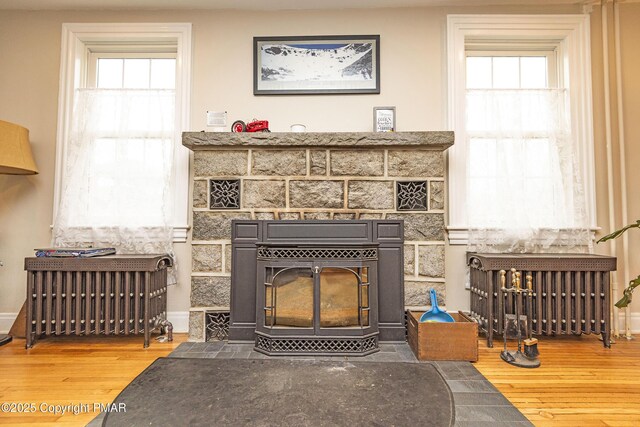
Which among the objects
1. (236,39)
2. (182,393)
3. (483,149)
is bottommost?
(182,393)

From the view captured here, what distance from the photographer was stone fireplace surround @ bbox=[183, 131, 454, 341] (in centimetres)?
230

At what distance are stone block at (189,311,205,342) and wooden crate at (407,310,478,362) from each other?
147 cm

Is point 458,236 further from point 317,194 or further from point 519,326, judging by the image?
point 317,194

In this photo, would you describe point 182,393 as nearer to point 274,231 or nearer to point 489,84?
point 274,231

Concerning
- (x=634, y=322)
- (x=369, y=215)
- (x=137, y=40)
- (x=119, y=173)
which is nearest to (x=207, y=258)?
(x=119, y=173)

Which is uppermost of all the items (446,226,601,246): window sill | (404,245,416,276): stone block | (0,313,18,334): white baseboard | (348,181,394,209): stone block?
(348,181,394,209): stone block

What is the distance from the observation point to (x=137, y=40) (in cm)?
264

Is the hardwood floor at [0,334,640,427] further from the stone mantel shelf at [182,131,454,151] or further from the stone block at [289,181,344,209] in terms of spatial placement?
the stone mantel shelf at [182,131,454,151]

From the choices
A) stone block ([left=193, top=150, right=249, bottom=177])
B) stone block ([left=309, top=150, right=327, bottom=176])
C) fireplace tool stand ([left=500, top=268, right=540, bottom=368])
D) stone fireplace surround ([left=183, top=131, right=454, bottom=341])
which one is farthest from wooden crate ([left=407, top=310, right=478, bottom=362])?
stone block ([left=193, top=150, right=249, bottom=177])

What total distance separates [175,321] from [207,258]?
0.64 meters

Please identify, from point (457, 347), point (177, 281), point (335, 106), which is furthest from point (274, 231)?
point (457, 347)

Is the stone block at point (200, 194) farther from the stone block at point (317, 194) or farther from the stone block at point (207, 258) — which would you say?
the stone block at point (317, 194)

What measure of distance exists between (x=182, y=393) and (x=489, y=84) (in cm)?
299

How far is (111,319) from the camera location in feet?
7.25
